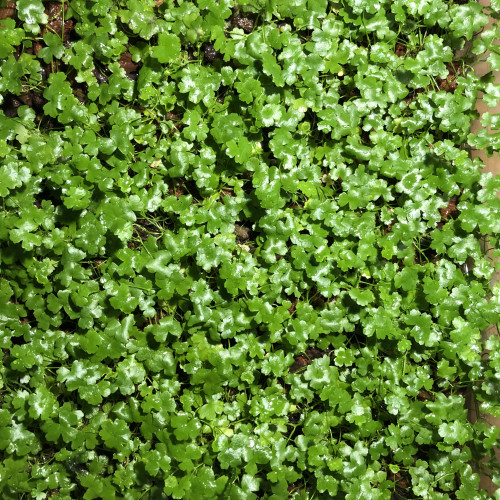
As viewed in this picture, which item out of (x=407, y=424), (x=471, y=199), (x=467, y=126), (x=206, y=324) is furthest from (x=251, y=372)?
(x=467, y=126)

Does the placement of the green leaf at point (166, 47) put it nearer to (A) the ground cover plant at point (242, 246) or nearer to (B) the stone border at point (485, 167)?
(A) the ground cover plant at point (242, 246)

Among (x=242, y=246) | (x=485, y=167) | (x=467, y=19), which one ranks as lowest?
(x=242, y=246)

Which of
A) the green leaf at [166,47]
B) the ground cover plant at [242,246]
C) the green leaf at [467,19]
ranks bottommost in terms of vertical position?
the ground cover plant at [242,246]

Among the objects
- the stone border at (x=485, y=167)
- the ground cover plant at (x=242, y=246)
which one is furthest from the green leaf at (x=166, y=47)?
the stone border at (x=485, y=167)

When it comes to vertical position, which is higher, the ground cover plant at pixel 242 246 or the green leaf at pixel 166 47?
the green leaf at pixel 166 47

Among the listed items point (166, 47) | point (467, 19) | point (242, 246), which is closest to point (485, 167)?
point (467, 19)

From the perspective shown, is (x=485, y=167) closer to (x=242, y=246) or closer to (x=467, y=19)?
(x=467, y=19)

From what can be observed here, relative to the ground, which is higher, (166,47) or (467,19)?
(467,19)

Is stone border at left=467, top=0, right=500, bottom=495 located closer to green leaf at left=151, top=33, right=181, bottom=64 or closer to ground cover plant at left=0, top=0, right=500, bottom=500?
ground cover plant at left=0, top=0, right=500, bottom=500
